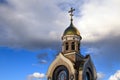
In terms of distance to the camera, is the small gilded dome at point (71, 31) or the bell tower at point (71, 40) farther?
the small gilded dome at point (71, 31)

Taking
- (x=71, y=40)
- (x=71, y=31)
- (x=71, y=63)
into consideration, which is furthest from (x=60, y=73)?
(x=71, y=31)

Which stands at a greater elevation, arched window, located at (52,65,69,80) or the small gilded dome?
the small gilded dome

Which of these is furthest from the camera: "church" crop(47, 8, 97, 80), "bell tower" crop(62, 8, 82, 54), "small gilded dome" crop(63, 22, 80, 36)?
"small gilded dome" crop(63, 22, 80, 36)

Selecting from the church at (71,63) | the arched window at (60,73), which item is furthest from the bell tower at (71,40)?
the arched window at (60,73)

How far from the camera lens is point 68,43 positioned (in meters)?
42.2

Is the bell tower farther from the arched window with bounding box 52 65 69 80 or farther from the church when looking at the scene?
the arched window with bounding box 52 65 69 80

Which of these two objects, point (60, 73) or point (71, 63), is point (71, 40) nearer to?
point (71, 63)

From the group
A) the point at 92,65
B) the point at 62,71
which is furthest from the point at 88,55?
the point at 62,71

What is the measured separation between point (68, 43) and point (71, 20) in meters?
3.43

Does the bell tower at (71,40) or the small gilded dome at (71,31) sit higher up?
the small gilded dome at (71,31)

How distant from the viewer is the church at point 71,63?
3946 cm

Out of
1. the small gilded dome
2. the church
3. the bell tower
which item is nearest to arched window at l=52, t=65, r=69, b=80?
the church

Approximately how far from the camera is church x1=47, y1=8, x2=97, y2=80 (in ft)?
129

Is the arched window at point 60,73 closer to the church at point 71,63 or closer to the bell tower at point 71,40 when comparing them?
the church at point 71,63
